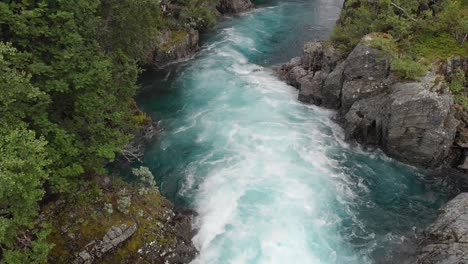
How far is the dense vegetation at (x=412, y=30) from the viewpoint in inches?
1169

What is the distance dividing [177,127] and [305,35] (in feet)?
89.8

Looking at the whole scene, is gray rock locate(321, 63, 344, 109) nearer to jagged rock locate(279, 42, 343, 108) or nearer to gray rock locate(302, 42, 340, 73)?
jagged rock locate(279, 42, 343, 108)

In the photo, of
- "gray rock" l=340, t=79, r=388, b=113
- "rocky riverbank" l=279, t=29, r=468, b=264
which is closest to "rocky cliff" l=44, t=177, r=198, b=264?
"rocky riverbank" l=279, t=29, r=468, b=264

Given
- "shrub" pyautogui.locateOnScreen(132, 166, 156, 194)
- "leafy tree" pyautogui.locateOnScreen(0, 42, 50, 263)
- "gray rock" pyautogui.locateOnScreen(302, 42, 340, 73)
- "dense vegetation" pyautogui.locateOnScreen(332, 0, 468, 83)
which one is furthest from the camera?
"gray rock" pyautogui.locateOnScreen(302, 42, 340, 73)

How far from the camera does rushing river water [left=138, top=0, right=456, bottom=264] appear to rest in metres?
21.3

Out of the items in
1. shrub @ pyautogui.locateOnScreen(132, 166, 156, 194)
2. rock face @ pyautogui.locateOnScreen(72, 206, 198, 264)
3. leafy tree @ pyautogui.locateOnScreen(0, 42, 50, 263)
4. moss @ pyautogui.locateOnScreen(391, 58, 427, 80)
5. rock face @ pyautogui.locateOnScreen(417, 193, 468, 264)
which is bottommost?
rock face @ pyautogui.locateOnScreen(417, 193, 468, 264)

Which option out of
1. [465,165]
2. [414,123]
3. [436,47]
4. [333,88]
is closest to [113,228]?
[414,123]

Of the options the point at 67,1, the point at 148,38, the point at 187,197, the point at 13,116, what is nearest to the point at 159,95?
the point at 148,38

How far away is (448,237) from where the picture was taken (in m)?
19.1

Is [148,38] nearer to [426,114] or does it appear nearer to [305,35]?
[426,114]

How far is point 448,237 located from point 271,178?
10.9 metres

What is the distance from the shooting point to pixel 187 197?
2450 cm

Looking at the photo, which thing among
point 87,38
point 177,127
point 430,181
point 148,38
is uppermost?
point 87,38

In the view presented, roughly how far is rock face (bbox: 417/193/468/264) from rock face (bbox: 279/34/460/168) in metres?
5.25
